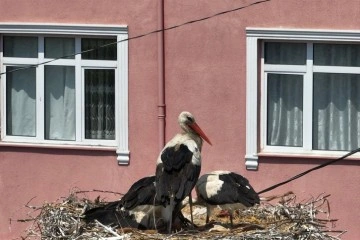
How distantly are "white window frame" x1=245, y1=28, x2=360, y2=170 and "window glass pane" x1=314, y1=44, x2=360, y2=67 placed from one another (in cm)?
7

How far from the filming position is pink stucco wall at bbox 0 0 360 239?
25297 mm

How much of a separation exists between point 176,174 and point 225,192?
1.85ft

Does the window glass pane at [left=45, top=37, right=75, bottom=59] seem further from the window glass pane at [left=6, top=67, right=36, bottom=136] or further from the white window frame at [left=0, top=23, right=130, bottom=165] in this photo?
the window glass pane at [left=6, top=67, right=36, bottom=136]

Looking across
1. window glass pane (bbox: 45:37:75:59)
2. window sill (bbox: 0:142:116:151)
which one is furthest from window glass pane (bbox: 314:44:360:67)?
window glass pane (bbox: 45:37:75:59)

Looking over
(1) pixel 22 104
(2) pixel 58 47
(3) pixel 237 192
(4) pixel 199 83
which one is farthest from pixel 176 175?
(1) pixel 22 104

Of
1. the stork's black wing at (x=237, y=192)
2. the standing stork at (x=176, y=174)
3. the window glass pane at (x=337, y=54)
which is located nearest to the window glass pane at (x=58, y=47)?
the window glass pane at (x=337, y=54)

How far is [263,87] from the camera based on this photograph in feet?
84.1

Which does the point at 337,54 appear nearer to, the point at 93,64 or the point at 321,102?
the point at 321,102

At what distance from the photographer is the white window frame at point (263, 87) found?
25.2m

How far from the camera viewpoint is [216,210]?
22.2 meters

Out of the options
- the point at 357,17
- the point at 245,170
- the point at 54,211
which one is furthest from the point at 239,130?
the point at 54,211

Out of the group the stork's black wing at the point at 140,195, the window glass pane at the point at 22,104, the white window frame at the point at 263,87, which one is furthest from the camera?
the window glass pane at the point at 22,104

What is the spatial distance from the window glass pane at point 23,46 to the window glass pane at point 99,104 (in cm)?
75

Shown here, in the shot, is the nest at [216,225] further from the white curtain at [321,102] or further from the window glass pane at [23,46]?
the window glass pane at [23,46]
